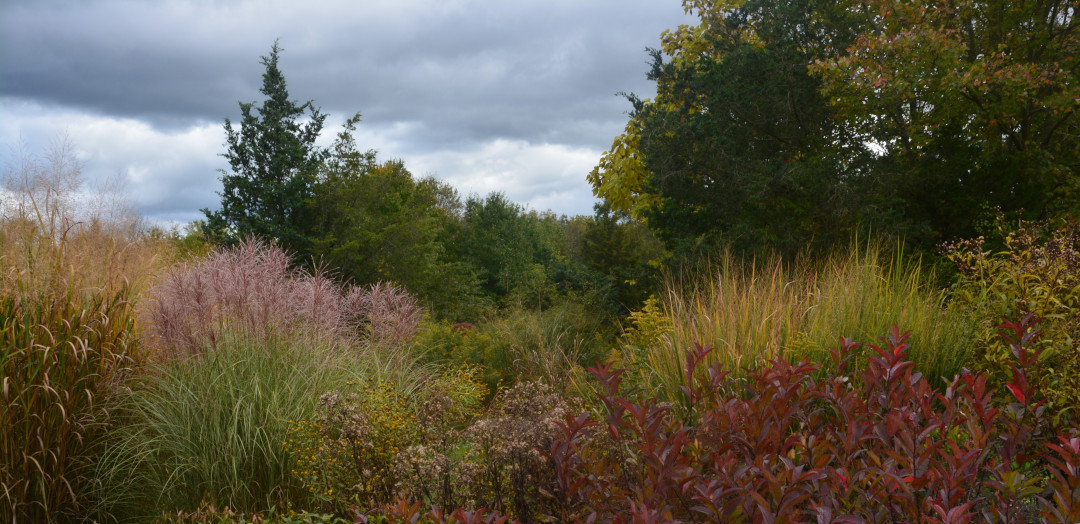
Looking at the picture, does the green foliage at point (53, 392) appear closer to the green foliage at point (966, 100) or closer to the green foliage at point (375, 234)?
the green foliage at point (966, 100)

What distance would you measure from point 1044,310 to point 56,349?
580 centimetres

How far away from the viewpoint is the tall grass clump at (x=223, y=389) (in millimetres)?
3836

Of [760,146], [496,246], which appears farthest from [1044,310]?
[496,246]

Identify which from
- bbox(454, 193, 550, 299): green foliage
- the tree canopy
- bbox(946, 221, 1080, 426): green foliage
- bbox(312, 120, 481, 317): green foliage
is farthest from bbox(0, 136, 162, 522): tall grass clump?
bbox(454, 193, 550, 299): green foliage

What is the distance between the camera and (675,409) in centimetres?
346

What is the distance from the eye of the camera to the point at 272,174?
16828 millimetres

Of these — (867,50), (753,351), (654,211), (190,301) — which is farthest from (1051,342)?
(654,211)

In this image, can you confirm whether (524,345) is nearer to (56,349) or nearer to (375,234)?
(56,349)

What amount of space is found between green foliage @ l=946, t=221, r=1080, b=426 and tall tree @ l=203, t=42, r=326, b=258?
1392 cm

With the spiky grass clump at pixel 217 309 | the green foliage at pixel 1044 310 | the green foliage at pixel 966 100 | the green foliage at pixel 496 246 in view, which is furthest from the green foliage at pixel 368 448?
the green foliage at pixel 496 246

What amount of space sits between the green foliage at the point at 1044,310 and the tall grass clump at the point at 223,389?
377 cm

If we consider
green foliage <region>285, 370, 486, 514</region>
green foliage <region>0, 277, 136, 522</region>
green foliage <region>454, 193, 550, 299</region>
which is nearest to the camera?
green foliage <region>285, 370, 486, 514</region>

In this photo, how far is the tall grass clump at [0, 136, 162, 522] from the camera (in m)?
3.97

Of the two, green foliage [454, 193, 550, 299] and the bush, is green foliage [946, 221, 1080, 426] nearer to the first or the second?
the bush
